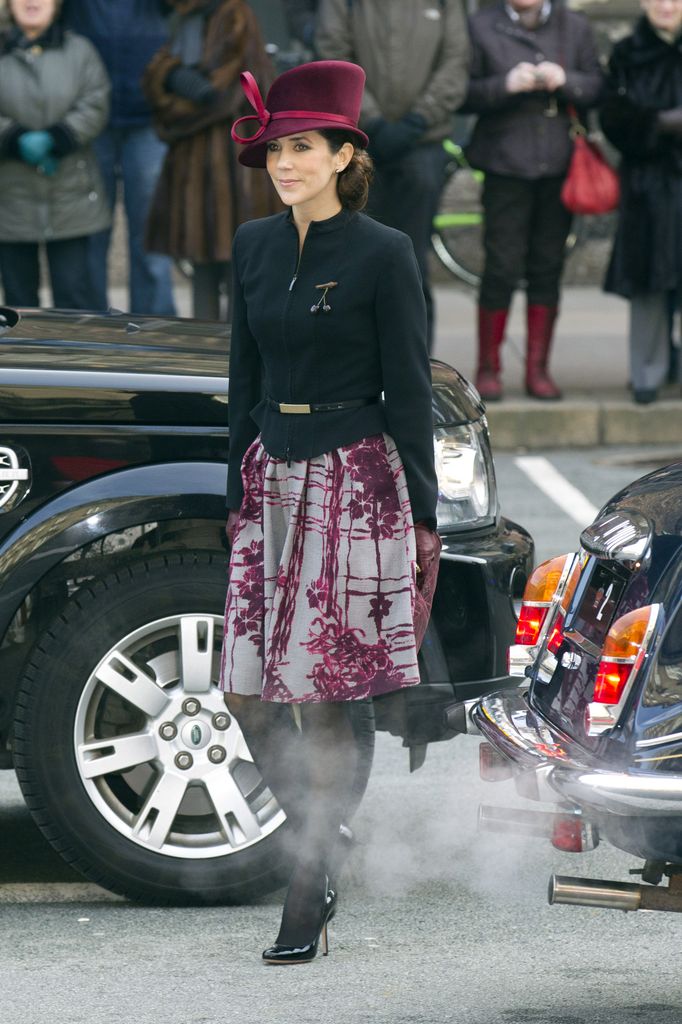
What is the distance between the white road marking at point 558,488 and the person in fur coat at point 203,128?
1.84 metres

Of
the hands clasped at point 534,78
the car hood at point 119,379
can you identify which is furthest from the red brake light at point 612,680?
the hands clasped at point 534,78

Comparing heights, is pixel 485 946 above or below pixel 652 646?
below

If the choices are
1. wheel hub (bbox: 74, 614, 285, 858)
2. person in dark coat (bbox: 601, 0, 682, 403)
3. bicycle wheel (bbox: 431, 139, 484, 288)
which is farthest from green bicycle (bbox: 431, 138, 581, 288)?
wheel hub (bbox: 74, 614, 285, 858)

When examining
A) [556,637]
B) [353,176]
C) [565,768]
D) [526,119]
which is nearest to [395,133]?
[526,119]

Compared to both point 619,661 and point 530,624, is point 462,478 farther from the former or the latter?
point 619,661

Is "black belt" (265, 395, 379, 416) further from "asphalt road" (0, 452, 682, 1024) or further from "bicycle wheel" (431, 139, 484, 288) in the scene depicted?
"bicycle wheel" (431, 139, 484, 288)

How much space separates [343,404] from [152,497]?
575 mm

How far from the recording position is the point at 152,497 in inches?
176

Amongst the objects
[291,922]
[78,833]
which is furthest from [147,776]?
[291,922]

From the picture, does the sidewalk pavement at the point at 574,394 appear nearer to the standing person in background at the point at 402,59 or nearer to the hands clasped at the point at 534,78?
the standing person in background at the point at 402,59

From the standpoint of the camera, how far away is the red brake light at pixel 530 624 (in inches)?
160

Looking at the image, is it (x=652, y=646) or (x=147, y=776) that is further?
(x=147, y=776)

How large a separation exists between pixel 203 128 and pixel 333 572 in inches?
241

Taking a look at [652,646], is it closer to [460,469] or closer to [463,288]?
[460,469]
